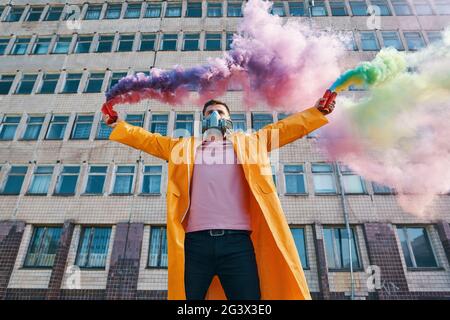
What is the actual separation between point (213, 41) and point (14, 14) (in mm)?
16312

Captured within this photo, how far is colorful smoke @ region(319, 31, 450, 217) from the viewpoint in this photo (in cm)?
644

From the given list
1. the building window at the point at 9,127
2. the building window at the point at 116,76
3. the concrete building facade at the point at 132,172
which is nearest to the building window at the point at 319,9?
the concrete building facade at the point at 132,172

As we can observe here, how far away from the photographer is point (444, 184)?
45.1ft

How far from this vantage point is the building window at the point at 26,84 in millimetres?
20141

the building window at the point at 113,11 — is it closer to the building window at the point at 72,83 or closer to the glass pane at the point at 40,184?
the building window at the point at 72,83

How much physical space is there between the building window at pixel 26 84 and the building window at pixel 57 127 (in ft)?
11.0

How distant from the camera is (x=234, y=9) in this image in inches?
872

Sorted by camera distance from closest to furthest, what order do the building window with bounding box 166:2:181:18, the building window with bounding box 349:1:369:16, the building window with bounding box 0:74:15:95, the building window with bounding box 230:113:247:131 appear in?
the building window with bounding box 230:113:247:131, the building window with bounding box 0:74:15:95, the building window with bounding box 349:1:369:16, the building window with bounding box 166:2:181:18

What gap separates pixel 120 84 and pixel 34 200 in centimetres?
1335

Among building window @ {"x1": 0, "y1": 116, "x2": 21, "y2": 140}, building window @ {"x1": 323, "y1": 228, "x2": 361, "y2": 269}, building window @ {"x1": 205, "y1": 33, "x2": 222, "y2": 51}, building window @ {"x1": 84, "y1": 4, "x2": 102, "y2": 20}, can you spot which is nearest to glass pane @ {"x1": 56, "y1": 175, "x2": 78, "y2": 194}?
building window @ {"x1": 0, "y1": 116, "x2": 21, "y2": 140}

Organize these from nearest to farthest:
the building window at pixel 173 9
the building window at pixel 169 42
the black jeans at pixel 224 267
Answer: the black jeans at pixel 224 267 < the building window at pixel 169 42 < the building window at pixel 173 9

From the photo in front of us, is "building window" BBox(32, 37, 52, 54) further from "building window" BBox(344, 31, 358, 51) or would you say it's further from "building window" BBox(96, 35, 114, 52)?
"building window" BBox(344, 31, 358, 51)

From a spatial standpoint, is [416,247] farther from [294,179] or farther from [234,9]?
[234,9]

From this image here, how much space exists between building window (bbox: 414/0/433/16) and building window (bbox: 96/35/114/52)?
21.6 meters
